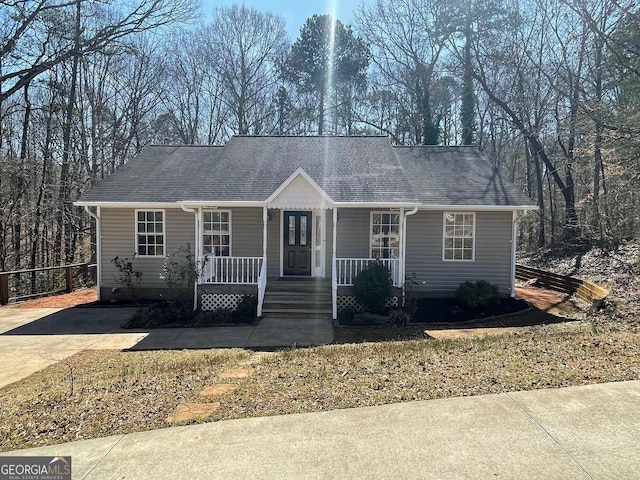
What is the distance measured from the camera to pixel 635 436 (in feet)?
10.8

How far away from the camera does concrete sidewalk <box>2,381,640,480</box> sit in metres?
2.98

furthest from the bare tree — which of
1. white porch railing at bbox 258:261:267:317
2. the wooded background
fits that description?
white porch railing at bbox 258:261:267:317

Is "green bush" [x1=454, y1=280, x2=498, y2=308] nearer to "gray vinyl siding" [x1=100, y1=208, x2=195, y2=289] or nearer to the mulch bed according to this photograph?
the mulch bed

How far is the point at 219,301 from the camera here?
1123cm

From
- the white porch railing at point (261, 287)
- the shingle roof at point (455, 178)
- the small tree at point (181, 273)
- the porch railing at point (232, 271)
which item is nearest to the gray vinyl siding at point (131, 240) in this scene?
the small tree at point (181, 273)

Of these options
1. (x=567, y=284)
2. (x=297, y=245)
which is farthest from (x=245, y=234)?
(x=567, y=284)

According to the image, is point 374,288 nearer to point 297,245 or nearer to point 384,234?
point 384,234

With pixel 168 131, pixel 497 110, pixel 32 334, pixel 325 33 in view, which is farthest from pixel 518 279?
pixel 168 131

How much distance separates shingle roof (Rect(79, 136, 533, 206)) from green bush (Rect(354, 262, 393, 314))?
191 centimetres

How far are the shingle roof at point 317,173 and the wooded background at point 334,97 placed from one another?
3556mm

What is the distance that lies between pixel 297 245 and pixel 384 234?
2.75 meters

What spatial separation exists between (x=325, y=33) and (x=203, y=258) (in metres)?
21.0

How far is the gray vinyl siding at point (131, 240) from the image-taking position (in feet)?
41.7

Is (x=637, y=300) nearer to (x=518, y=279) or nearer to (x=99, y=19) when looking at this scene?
(x=518, y=279)
